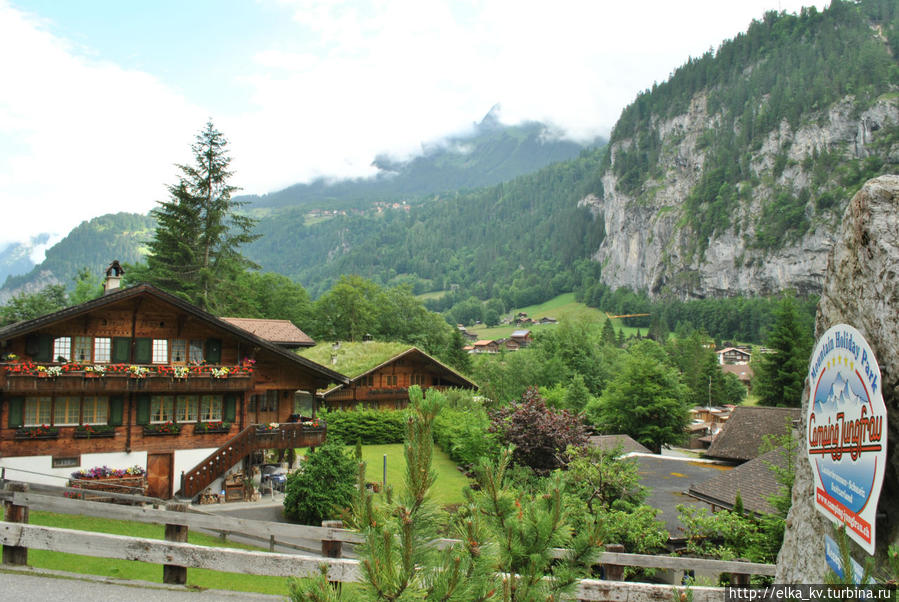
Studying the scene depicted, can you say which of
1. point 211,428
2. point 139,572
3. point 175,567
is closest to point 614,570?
point 175,567

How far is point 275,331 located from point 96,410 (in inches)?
633

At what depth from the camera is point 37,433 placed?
2061 cm

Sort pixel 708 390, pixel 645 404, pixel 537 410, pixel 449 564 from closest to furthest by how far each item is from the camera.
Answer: pixel 449 564 < pixel 537 410 < pixel 645 404 < pixel 708 390

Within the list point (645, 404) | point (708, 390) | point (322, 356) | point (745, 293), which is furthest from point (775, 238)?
point (322, 356)

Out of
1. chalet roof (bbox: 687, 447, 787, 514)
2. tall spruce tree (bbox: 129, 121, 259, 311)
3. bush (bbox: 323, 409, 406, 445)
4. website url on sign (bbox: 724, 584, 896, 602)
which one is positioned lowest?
bush (bbox: 323, 409, 406, 445)

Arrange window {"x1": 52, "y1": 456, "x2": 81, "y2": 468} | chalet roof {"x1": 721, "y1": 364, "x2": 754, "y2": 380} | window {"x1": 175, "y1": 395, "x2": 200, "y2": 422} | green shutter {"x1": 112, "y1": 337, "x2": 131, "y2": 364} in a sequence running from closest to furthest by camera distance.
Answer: window {"x1": 52, "y1": 456, "x2": 81, "y2": 468} → green shutter {"x1": 112, "y1": 337, "x2": 131, "y2": 364} → window {"x1": 175, "y1": 395, "x2": 200, "y2": 422} → chalet roof {"x1": 721, "y1": 364, "x2": 754, "y2": 380}

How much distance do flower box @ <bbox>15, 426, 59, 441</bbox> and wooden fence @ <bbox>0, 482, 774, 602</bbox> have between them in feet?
45.4

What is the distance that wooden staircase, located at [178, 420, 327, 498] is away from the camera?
21.8 m

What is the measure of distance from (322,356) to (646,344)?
81.5m

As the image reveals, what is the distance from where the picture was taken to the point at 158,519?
27.9 ft

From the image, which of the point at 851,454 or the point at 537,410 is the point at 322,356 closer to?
the point at 537,410

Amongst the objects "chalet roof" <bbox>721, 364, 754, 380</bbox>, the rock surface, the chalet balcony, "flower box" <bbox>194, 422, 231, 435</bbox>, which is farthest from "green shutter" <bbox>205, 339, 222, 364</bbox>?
"chalet roof" <bbox>721, 364, 754, 380</bbox>

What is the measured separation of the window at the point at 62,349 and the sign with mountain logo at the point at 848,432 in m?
23.5

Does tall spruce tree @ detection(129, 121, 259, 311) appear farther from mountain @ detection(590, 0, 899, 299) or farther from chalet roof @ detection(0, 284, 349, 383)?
mountain @ detection(590, 0, 899, 299)
